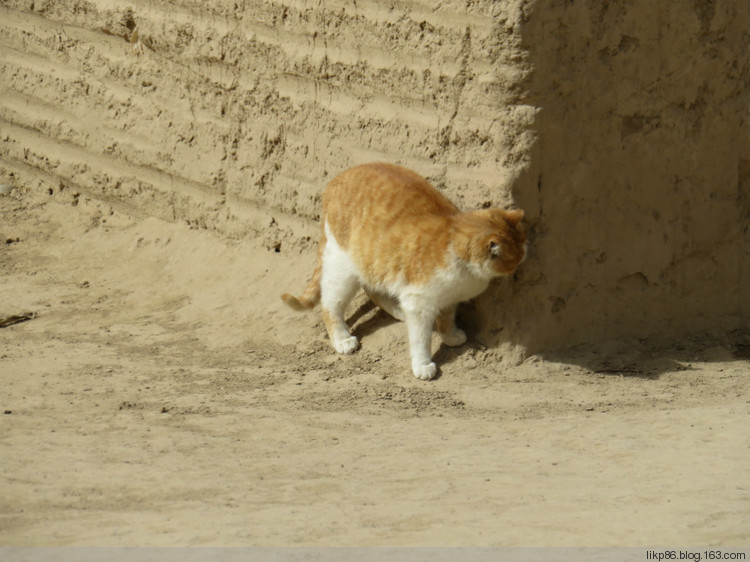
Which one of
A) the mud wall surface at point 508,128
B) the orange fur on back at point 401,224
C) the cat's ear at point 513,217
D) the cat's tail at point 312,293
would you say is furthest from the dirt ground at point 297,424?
the cat's ear at point 513,217

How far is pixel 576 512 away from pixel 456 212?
2.07 m

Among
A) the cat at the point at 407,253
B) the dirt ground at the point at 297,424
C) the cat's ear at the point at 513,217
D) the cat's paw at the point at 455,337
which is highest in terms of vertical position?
the cat's ear at the point at 513,217

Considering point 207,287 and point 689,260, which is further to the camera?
point 207,287

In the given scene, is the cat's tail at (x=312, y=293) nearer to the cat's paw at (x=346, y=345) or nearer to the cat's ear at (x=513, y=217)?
the cat's paw at (x=346, y=345)

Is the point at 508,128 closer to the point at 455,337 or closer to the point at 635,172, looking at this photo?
the point at 635,172

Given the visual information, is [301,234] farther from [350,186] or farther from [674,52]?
[674,52]

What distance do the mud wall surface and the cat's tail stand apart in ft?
1.28

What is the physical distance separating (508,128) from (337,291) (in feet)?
4.05

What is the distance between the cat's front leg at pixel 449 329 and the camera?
552cm

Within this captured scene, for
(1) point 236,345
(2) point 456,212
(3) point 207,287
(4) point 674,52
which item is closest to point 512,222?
(2) point 456,212

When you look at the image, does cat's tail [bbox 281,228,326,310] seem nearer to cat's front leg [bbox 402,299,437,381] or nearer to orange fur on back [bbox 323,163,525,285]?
orange fur on back [bbox 323,163,525,285]

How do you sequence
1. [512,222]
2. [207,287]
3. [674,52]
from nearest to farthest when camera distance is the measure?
[512,222] < [674,52] < [207,287]

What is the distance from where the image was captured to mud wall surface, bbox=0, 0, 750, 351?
529cm

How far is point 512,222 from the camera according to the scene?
16.9 ft
